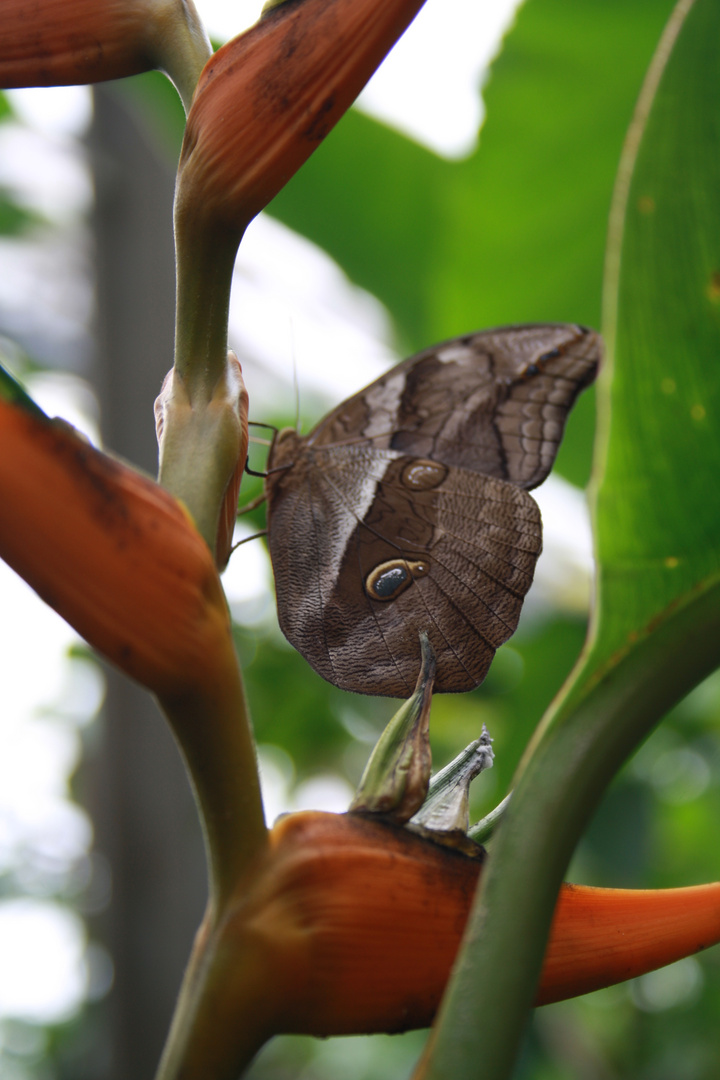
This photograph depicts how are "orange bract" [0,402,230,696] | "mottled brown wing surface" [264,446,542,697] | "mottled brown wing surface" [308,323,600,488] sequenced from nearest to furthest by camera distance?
"orange bract" [0,402,230,696], "mottled brown wing surface" [264,446,542,697], "mottled brown wing surface" [308,323,600,488]

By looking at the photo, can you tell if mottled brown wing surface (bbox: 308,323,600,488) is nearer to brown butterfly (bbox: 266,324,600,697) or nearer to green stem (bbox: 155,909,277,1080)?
brown butterfly (bbox: 266,324,600,697)

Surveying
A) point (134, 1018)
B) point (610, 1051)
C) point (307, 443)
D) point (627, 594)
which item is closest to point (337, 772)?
point (610, 1051)

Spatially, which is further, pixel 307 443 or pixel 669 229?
pixel 307 443

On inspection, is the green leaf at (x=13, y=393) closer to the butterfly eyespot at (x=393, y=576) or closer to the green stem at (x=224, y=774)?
the green stem at (x=224, y=774)

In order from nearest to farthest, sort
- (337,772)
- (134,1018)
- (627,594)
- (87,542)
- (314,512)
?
1. (87,542)
2. (627,594)
3. (314,512)
4. (134,1018)
5. (337,772)

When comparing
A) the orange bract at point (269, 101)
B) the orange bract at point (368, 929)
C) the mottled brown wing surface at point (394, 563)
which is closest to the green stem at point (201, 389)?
the orange bract at point (269, 101)

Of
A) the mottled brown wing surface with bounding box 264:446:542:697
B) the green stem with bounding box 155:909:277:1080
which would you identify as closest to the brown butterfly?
the mottled brown wing surface with bounding box 264:446:542:697

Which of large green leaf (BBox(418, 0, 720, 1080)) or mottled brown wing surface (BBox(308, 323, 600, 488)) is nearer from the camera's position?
large green leaf (BBox(418, 0, 720, 1080))

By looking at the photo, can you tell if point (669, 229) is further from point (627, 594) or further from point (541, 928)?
point (541, 928)
